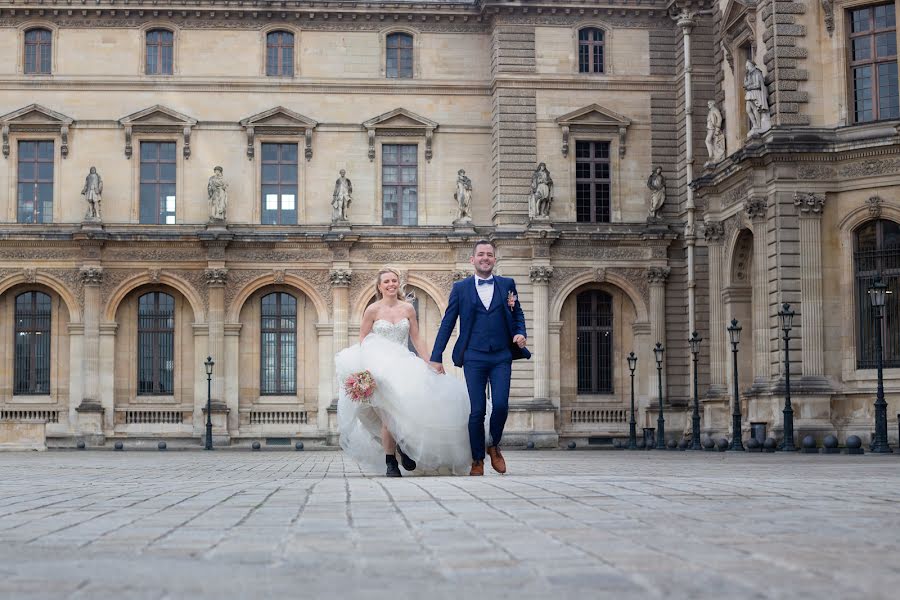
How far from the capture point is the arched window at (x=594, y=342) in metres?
46.0

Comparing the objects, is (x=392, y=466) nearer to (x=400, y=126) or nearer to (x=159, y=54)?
(x=400, y=126)

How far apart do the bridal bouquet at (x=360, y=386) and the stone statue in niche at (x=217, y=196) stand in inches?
1204

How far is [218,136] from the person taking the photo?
4622 centimetres

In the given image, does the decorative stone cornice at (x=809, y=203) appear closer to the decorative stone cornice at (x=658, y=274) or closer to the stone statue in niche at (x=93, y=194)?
the decorative stone cornice at (x=658, y=274)

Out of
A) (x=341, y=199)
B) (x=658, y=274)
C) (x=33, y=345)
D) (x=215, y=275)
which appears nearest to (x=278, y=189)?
(x=341, y=199)

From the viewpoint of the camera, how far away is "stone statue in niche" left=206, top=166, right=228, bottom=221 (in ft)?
148

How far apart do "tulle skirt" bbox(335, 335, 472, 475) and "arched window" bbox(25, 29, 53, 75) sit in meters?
33.7

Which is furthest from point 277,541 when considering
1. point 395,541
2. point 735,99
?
point 735,99

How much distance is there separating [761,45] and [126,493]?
94.8 ft

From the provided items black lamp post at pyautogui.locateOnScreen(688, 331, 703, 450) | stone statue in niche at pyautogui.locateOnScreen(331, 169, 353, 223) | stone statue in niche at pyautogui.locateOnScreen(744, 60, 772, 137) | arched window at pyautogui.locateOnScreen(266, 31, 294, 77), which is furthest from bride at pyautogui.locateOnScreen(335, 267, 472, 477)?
arched window at pyautogui.locateOnScreen(266, 31, 294, 77)

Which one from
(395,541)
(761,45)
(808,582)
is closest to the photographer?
(808,582)

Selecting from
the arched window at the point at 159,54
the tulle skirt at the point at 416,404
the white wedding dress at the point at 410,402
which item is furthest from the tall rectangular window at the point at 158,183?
the tulle skirt at the point at 416,404

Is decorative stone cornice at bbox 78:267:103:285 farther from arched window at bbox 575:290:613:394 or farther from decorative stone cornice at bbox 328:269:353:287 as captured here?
arched window at bbox 575:290:613:394

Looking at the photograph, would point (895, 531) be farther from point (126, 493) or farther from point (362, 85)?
point (362, 85)
